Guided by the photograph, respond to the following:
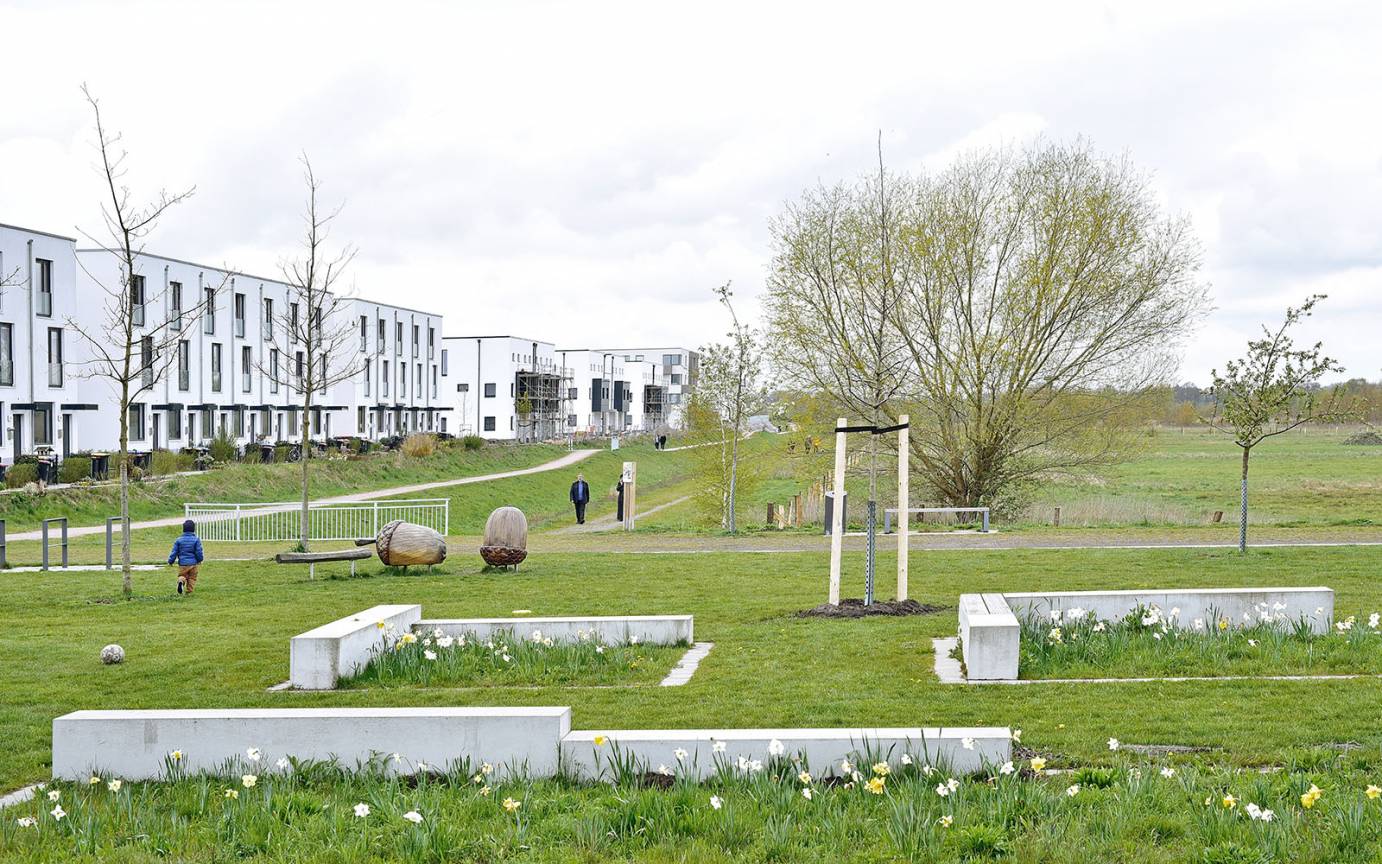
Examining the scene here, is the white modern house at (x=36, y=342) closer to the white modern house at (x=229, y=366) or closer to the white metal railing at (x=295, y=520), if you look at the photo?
the white modern house at (x=229, y=366)

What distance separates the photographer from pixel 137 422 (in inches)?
1909

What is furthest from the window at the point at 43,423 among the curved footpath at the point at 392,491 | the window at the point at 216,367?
the window at the point at 216,367

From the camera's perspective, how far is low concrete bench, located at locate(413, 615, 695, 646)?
38.7ft

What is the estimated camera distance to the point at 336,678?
10375 mm

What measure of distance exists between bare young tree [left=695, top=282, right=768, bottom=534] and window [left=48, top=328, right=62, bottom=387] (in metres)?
23.3

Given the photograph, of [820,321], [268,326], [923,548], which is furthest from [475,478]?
[923,548]

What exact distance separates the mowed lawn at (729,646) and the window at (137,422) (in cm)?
2984

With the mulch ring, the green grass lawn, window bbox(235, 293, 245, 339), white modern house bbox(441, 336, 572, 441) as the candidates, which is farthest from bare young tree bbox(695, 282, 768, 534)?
white modern house bbox(441, 336, 572, 441)

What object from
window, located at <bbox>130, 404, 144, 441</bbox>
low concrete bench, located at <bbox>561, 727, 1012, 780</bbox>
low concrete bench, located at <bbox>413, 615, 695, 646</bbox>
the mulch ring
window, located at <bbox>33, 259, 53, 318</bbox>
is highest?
window, located at <bbox>33, 259, 53, 318</bbox>

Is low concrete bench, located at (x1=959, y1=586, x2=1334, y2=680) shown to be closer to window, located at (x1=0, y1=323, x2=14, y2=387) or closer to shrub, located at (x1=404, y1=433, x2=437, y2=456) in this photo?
window, located at (x1=0, y1=323, x2=14, y2=387)

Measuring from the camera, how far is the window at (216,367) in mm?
55562

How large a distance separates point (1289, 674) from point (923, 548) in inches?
524

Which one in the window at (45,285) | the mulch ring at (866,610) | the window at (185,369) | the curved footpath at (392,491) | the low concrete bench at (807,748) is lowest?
the curved footpath at (392,491)

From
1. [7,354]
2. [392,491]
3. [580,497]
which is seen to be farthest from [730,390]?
[7,354]
